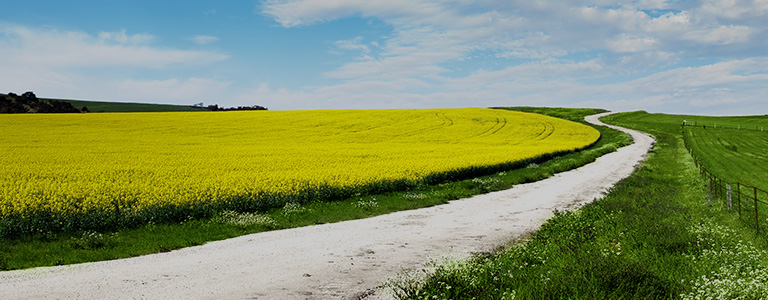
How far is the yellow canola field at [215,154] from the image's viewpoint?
54.1 ft

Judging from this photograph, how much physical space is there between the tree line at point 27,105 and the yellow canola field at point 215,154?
13154mm

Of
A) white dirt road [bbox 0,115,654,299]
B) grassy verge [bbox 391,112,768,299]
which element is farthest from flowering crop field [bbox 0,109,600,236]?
grassy verge [bbox 391,112,768,299]

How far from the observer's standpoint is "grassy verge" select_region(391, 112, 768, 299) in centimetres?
702

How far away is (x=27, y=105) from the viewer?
2591 inches

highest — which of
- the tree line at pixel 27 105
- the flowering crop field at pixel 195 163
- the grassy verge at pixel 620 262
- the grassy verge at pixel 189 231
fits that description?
the tree line at pixel 27 105

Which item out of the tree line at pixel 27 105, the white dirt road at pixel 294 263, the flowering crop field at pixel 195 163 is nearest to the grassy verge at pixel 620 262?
the white dirt road at pixel 294 263

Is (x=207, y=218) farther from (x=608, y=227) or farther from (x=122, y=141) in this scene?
(x=122, y=141)

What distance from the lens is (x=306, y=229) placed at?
557 inches

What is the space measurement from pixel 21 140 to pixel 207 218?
2901 centimetres

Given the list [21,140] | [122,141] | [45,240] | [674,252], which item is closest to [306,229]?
[45,240]

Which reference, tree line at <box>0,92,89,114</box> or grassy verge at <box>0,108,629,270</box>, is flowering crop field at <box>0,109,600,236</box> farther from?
tree line at <box>0,92,89,114</box>

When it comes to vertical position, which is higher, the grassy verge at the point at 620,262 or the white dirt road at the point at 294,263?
the grassy verge at the point at 620,262

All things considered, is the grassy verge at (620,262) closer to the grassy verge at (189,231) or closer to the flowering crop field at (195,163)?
the grassy verge at (189,231)

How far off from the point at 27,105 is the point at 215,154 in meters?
50.3
